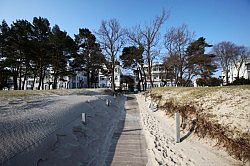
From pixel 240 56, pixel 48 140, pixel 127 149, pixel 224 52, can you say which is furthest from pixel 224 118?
pixel 240 56

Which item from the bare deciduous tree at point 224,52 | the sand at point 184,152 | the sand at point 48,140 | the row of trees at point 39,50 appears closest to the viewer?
the sand at point 48,140

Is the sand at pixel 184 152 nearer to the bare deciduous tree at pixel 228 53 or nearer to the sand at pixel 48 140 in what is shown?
the sand at pixel 48 140

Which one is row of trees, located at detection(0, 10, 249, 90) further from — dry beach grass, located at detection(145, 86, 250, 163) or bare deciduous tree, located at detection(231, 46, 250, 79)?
dry beach grass, located at detection(145, 86, 250, 163)

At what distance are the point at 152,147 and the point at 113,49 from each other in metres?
31.3

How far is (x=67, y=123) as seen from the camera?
6566 mm

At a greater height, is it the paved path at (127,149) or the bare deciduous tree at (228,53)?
the bare deciduous tree at (228,53)

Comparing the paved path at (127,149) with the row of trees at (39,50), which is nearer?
the paved path at (127,149)

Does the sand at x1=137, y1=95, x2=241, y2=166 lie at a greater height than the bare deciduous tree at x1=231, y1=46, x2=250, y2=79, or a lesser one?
lesser

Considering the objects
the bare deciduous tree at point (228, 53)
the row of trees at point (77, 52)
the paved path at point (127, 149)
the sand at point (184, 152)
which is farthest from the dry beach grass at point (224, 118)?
the bare deciduous tree at point (228, 53)

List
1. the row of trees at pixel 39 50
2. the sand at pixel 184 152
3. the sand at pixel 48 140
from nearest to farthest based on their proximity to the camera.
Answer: the sand at pixel 48 140 → the sand at pixel 184 152 → the row of trees at pixel 39 50

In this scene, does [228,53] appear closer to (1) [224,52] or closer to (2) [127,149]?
(1) [224,52]

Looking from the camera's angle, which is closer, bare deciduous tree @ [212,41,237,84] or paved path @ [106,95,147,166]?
paved path @ [106,95,147,166]

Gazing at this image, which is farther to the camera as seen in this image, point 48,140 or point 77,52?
point 77,52

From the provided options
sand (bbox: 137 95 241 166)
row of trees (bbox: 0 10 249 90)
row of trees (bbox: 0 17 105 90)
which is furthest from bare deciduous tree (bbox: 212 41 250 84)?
sand (bbox: 137 95 241 166)
